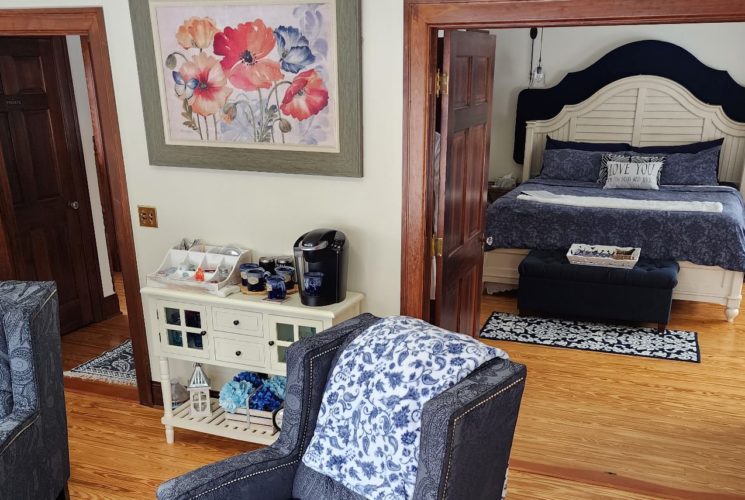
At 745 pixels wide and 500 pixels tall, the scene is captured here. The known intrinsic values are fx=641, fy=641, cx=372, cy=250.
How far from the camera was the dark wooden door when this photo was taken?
396 centimetres

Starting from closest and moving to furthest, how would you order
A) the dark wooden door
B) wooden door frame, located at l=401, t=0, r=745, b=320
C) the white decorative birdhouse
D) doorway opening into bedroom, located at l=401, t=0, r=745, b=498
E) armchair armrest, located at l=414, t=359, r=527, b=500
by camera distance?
armchair armrest, located at l=414, t=359, r=527, b=500 < wooden door frame, located at l=401, t=0, r=745, b=320 < doorway opening into bedroom, located at l=401, t=0, r=745, b=498 < the white decorative birdhouse < the dark wooden door

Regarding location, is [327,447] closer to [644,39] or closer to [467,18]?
[467,18]

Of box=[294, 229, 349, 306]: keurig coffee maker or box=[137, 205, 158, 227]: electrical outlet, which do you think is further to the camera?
box=[137, 205, 158, 227]: electrical outlet

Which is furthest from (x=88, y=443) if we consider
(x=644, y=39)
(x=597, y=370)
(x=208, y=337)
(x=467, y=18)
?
(x=644, y=39)

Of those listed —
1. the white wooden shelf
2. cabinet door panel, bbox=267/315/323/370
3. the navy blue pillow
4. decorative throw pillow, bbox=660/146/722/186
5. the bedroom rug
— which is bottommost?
the bedroom rug

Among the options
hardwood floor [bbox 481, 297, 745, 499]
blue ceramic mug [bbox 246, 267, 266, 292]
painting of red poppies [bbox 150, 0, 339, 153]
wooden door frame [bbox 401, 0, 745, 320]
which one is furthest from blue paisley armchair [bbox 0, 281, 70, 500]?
hardwood floor [bbox 481, 297, 745, 499]

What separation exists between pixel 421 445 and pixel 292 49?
178cm

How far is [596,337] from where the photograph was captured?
4.39 metres

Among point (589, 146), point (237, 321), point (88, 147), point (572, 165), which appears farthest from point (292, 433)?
point (589, 146)

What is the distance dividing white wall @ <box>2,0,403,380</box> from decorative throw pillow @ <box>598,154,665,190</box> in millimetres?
3663

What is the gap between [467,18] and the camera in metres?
2.46

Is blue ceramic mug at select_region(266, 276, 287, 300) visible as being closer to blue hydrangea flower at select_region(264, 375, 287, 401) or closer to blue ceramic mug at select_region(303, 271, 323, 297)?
blue ceramic mug at select_region(303, 271, 323, 297)

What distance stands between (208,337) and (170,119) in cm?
104

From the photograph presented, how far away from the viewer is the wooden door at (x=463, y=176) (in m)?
A: 2.85
